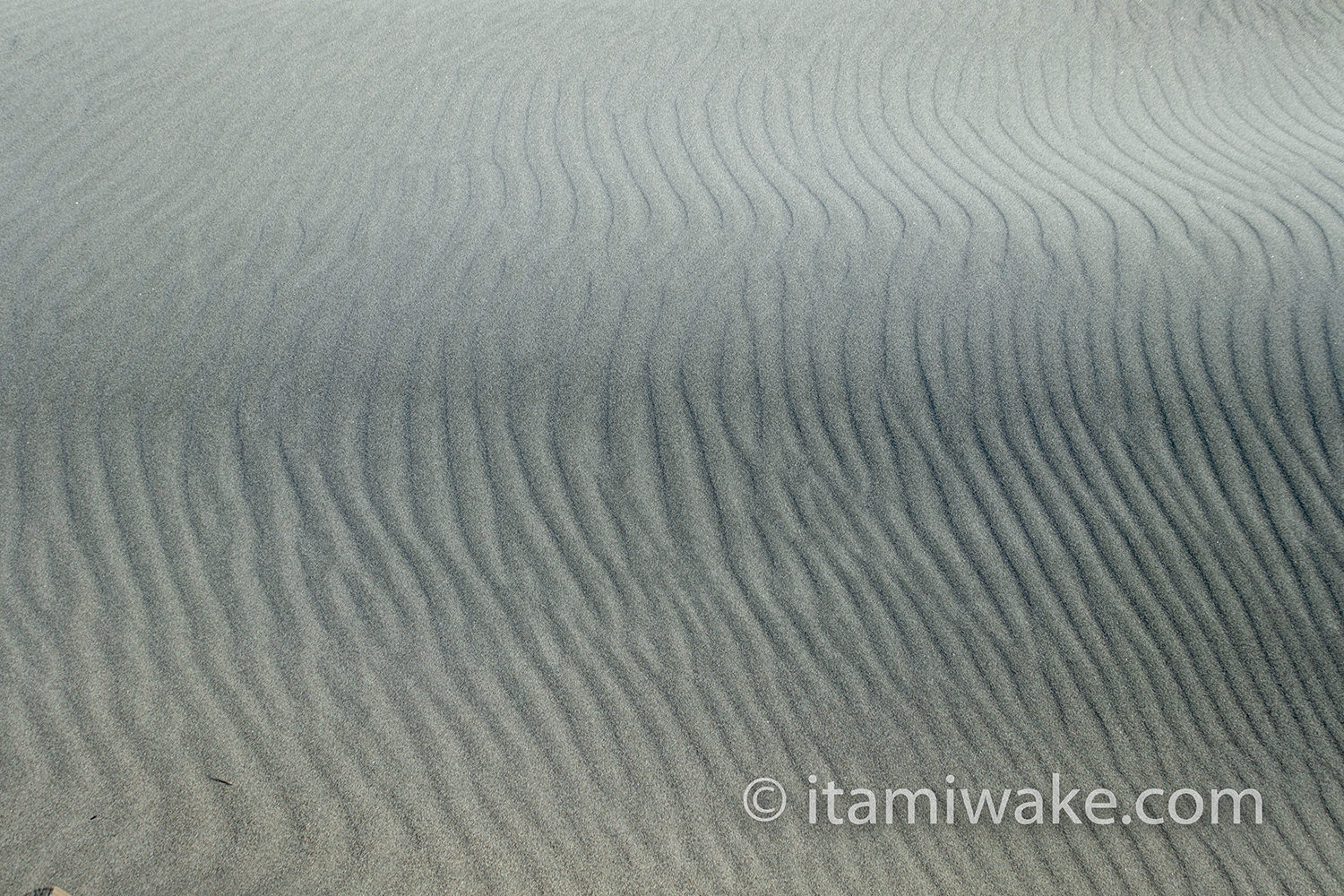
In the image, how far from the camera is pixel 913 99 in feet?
20.3

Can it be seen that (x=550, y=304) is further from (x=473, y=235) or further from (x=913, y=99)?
(x=913, y=99)

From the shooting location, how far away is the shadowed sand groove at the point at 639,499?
3049 millimetres

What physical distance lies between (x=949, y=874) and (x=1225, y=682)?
49.5 inches

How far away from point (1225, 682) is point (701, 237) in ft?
9.26

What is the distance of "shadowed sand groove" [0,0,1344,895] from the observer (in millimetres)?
3049

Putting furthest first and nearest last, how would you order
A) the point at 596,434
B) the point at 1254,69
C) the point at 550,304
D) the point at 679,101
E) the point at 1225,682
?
Result: the point at 1254,69
the point at 679,101
the point at 550,304
the point at 596,434
the point at 1225,682

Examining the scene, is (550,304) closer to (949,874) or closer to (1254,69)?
(949,874)

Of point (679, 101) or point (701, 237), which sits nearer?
point (701, 237)

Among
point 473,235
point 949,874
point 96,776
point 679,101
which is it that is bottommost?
point 949,874

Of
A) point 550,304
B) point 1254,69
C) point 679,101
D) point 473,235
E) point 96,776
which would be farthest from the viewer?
point 1254,69

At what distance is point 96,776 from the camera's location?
9.76ft

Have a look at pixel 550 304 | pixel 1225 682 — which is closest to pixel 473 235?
pixel 550 304

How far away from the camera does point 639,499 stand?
3.77 metres

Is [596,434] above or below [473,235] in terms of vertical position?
below
